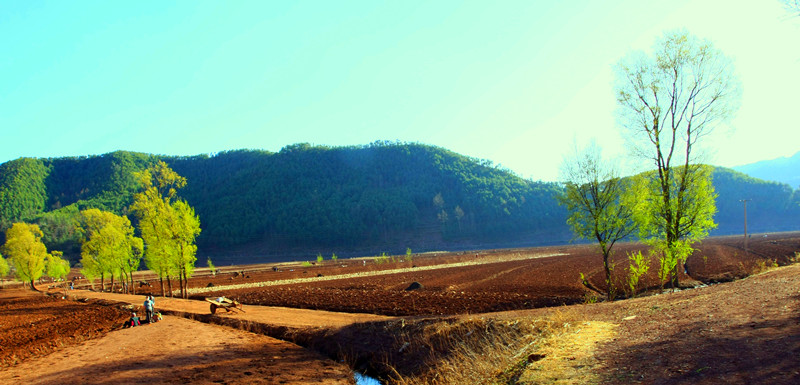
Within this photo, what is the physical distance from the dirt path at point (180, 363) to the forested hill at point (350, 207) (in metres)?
126

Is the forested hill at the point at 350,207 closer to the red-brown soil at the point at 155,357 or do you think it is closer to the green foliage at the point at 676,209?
the green foliage at the point at 676,209

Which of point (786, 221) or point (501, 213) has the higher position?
Answer: point (501, 213)

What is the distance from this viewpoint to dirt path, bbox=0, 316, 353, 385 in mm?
14211

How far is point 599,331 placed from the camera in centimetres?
1191

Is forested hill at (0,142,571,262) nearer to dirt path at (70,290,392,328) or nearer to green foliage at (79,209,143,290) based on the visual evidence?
green foliage at (79,209,143,290)

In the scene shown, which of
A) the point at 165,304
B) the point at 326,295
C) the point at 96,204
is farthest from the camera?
the point at 96,204

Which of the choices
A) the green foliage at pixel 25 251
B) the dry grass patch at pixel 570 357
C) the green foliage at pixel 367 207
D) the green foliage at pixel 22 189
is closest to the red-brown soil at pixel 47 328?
the dry grass patch at pixel 570 357

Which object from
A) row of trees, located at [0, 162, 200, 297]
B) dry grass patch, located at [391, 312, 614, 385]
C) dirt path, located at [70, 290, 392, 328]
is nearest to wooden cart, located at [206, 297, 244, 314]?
dirt path, located at [70, 290, 392, 328]

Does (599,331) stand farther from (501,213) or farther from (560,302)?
(501,213)

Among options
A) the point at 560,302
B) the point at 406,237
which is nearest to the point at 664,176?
the point at 560,302

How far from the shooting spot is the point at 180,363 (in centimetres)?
1588

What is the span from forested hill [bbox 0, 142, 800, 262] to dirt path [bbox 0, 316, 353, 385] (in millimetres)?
126278

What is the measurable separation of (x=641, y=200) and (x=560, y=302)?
7.51m

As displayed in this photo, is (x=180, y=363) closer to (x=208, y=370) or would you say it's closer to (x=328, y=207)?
(x=208, y=370)
